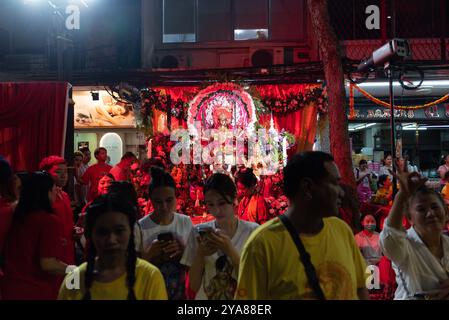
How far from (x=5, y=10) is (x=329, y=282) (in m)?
15.1

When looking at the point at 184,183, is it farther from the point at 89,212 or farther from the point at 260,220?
the point at 89,212

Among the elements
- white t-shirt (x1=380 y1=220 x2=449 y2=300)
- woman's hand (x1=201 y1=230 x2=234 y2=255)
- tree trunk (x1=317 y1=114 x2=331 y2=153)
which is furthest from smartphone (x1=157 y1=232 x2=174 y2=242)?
tree trunk (x1=317 y1=114 x2=331 y2=153)

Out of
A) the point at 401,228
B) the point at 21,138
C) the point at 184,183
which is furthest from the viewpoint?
the point at 184,183

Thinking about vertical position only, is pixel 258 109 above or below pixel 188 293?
above

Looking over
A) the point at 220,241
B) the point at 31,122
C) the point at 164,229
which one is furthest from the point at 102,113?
the point at 220,241

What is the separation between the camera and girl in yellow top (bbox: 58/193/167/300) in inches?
103

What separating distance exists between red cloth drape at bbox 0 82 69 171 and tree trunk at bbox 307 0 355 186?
5128 mm

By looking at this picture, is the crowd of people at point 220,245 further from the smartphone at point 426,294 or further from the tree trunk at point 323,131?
the tree trunk at point 323,131

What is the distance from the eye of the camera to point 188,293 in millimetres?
3705

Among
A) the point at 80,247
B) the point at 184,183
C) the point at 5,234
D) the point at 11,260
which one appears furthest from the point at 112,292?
the point at 184,183

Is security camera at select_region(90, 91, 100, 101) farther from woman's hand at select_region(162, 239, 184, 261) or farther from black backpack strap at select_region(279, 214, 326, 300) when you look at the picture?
black backpack strap at select_region(279, 214, 326, 300)

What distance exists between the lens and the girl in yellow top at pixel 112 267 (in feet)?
8.58

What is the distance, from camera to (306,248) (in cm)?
255
